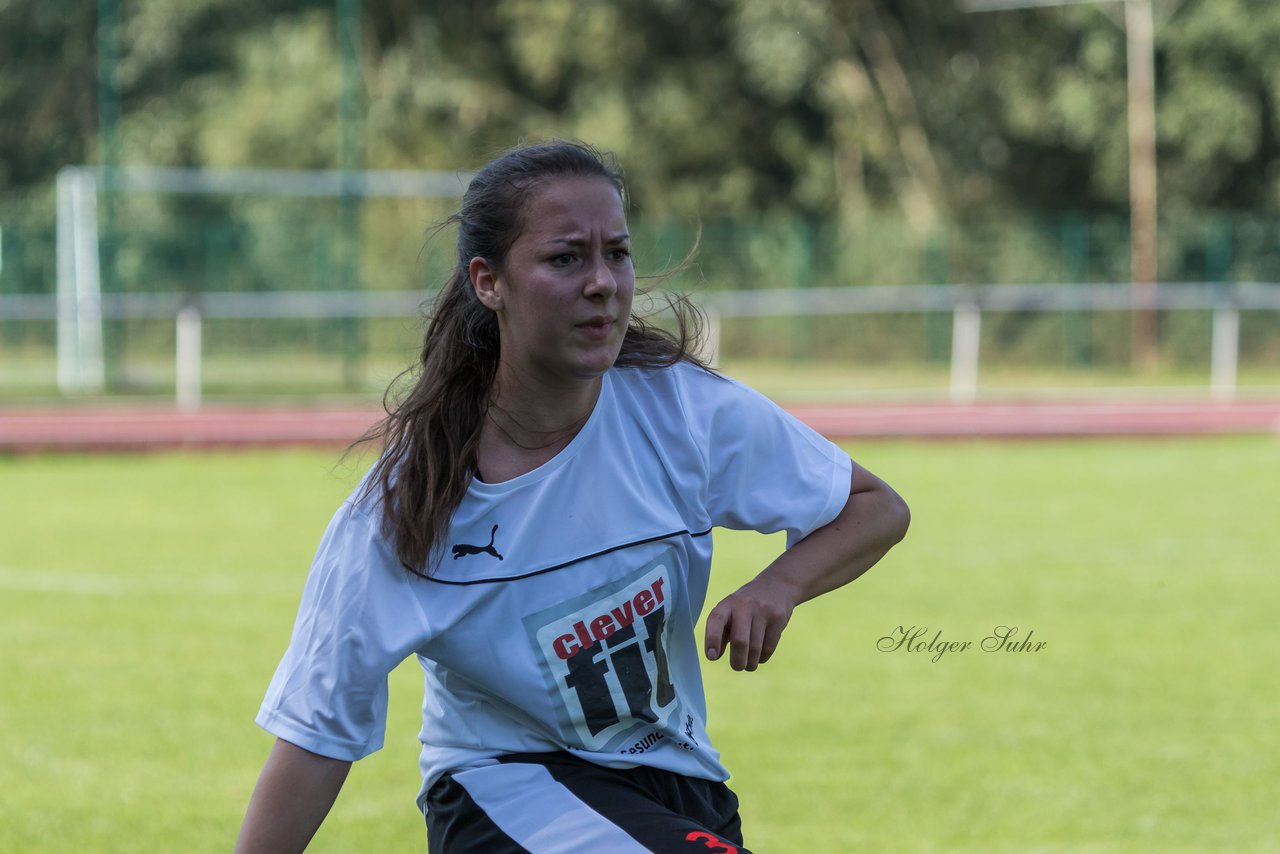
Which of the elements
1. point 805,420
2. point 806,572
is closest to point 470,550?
point 806,572

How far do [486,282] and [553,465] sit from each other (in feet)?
1.02

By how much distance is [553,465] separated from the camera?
2898 millimetres

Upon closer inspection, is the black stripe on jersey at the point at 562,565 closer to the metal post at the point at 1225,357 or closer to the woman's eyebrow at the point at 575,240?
the woman's eyebrow at the point at 575,240

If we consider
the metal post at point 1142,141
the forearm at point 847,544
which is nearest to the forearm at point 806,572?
the forearm at point 847,544

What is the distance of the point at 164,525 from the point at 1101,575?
18.0 feet

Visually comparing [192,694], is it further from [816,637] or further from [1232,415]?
[1232,415]

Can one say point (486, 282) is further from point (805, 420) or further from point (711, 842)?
point (805, 420)

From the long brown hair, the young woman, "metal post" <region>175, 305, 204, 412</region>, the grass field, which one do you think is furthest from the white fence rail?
the young woman

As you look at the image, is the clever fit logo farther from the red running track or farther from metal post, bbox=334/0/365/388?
metal post, bbox=334/0/365/388

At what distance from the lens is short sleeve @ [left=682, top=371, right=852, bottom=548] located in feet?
9.78

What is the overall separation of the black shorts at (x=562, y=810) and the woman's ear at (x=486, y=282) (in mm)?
717

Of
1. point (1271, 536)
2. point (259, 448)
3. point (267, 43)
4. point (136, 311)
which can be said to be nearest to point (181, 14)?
point (267, 43)

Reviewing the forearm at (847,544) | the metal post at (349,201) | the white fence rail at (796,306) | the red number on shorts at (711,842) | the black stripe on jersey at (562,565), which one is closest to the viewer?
the red number on shorts at (711,842)

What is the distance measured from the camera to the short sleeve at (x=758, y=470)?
2980 millimetres
